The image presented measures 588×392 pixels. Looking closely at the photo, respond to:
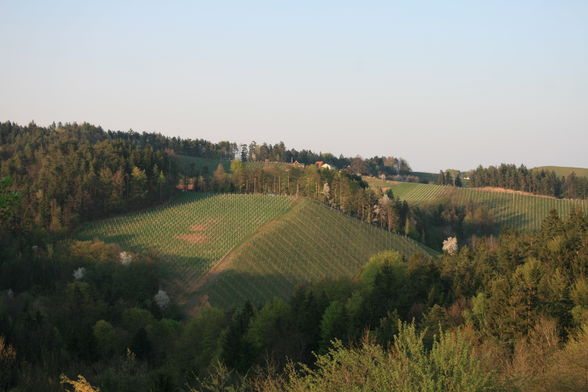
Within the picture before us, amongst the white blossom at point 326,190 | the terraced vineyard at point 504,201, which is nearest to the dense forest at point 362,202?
the white blossom at point 326,190

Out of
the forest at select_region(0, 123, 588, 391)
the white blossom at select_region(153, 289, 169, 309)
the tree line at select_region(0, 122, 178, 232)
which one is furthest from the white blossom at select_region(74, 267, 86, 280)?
the tree line at select_region(0, 122, 178, 232)

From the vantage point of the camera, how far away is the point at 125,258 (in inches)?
3543

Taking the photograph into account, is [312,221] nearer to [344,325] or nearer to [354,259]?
[354,259]

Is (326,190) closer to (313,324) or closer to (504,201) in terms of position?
(504,201)

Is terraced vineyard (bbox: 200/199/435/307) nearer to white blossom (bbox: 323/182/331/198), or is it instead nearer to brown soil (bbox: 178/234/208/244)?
brown soil (bbox: 178/234/208/244)

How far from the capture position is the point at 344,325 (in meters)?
57.1

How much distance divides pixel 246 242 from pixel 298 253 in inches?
340

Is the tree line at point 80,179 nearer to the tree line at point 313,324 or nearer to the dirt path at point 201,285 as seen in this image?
the tree line at point 313,324

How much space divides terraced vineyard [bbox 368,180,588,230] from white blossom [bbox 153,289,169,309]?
84.9 metres

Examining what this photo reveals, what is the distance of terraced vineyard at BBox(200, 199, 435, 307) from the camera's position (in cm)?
8638

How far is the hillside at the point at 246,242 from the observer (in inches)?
3460

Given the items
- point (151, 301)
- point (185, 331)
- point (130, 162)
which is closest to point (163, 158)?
point (130, 162)

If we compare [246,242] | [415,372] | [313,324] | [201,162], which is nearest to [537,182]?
[201,162]

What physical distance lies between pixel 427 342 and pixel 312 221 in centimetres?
6755
